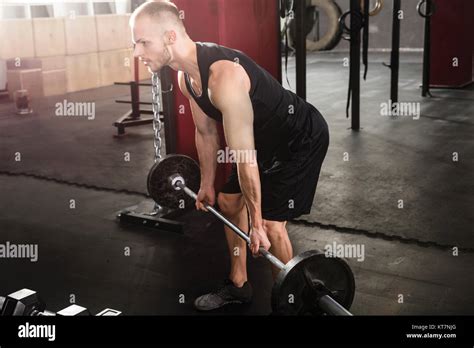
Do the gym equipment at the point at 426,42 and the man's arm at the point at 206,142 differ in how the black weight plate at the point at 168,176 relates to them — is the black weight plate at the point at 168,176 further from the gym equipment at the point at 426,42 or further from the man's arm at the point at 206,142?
the gym equipment at the point at 426,42

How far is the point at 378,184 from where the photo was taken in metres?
3.44

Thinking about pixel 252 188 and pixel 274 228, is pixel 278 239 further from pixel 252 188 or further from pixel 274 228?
pixel 252 188

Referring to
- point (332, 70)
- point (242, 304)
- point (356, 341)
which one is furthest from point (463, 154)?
point (332, 70)

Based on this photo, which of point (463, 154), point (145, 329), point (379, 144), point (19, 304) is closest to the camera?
point (19, 304)

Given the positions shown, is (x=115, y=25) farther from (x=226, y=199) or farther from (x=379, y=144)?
(x=226, y=199)

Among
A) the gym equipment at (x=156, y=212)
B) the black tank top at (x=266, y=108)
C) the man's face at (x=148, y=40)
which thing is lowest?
the gym equipment at (x=156, y=212)

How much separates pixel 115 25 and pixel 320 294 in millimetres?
7775

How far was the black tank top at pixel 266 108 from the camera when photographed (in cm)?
176

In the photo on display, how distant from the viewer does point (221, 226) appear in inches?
116
